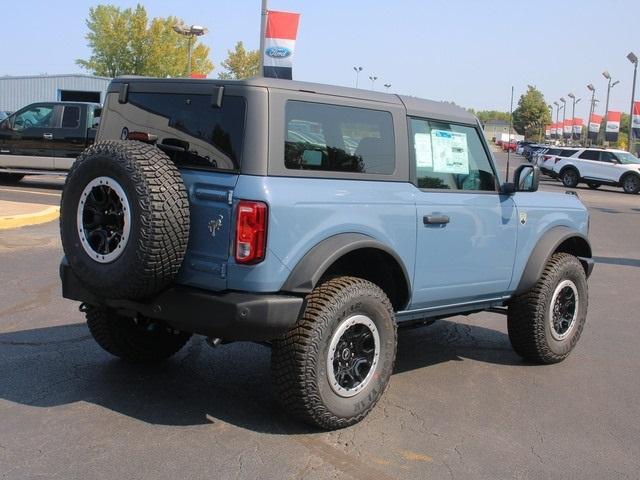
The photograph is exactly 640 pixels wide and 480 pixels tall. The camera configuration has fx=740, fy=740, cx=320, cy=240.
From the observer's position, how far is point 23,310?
682 cm

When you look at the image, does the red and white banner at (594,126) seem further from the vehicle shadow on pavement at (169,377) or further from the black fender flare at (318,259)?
the black fender flare at (318,259)

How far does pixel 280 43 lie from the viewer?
14812mm

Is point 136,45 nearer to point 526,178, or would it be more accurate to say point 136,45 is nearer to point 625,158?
point 625,158

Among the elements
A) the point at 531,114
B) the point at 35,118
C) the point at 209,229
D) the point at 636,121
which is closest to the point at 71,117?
the point at 35,118

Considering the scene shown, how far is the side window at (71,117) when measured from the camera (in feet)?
56.6

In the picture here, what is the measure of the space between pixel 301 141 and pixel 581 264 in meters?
3.20

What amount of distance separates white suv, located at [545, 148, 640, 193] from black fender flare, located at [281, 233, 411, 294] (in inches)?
1172

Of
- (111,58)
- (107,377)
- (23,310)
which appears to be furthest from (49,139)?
(111,58)

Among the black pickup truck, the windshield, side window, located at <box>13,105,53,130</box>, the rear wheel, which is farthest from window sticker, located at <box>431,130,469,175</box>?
the windshield

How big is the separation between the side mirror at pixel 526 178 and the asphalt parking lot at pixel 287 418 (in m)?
1.43

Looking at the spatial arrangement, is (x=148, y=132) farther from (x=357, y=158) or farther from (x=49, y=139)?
(x=49, y=139)

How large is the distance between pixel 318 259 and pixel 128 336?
1793mm

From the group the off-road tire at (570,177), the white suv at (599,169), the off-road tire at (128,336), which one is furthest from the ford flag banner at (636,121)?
the off-road tire at (128,336)

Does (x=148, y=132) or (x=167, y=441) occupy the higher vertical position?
(x=148, y=132)
